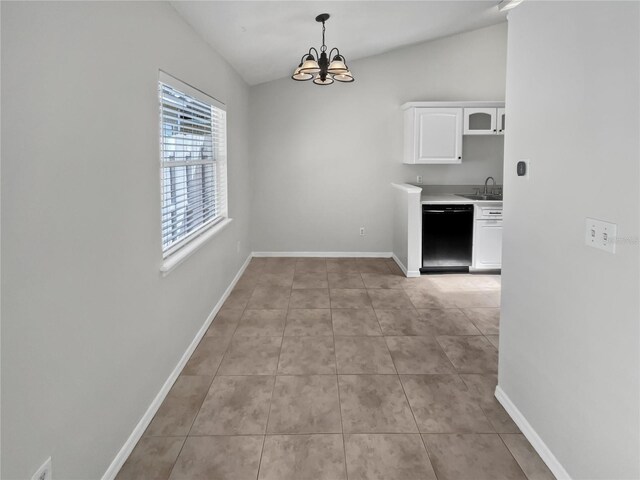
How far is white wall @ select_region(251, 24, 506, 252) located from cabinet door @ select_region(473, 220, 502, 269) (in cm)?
99

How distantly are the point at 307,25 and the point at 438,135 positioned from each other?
8.12 ft

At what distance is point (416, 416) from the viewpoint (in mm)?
2529

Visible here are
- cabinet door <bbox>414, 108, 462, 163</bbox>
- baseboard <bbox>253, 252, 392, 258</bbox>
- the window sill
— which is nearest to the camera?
the window sill

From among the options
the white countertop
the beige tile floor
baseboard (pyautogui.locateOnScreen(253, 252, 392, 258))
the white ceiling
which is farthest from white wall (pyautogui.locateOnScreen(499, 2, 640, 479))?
baseboard (pyautogui.locateOnScreen(253, 252, 392, 258))

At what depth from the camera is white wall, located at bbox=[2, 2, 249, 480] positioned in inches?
53.2

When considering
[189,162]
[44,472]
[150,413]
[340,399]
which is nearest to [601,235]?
[340,399]

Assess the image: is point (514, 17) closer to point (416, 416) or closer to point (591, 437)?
point (591, 437)

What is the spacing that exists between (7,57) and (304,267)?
4.90 meters

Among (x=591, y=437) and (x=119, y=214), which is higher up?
(x=119, y=214)

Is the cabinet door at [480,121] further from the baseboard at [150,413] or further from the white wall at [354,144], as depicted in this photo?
the baseboard at [150,413]

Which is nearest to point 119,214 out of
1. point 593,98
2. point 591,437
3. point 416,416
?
point 416,416

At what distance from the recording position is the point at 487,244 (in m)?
5.73

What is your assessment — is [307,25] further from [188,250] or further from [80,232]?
[80,232]

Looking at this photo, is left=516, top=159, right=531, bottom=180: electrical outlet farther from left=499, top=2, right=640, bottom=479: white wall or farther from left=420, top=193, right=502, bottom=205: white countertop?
left=420, top=193, right=502, bottom=205: white countertop
